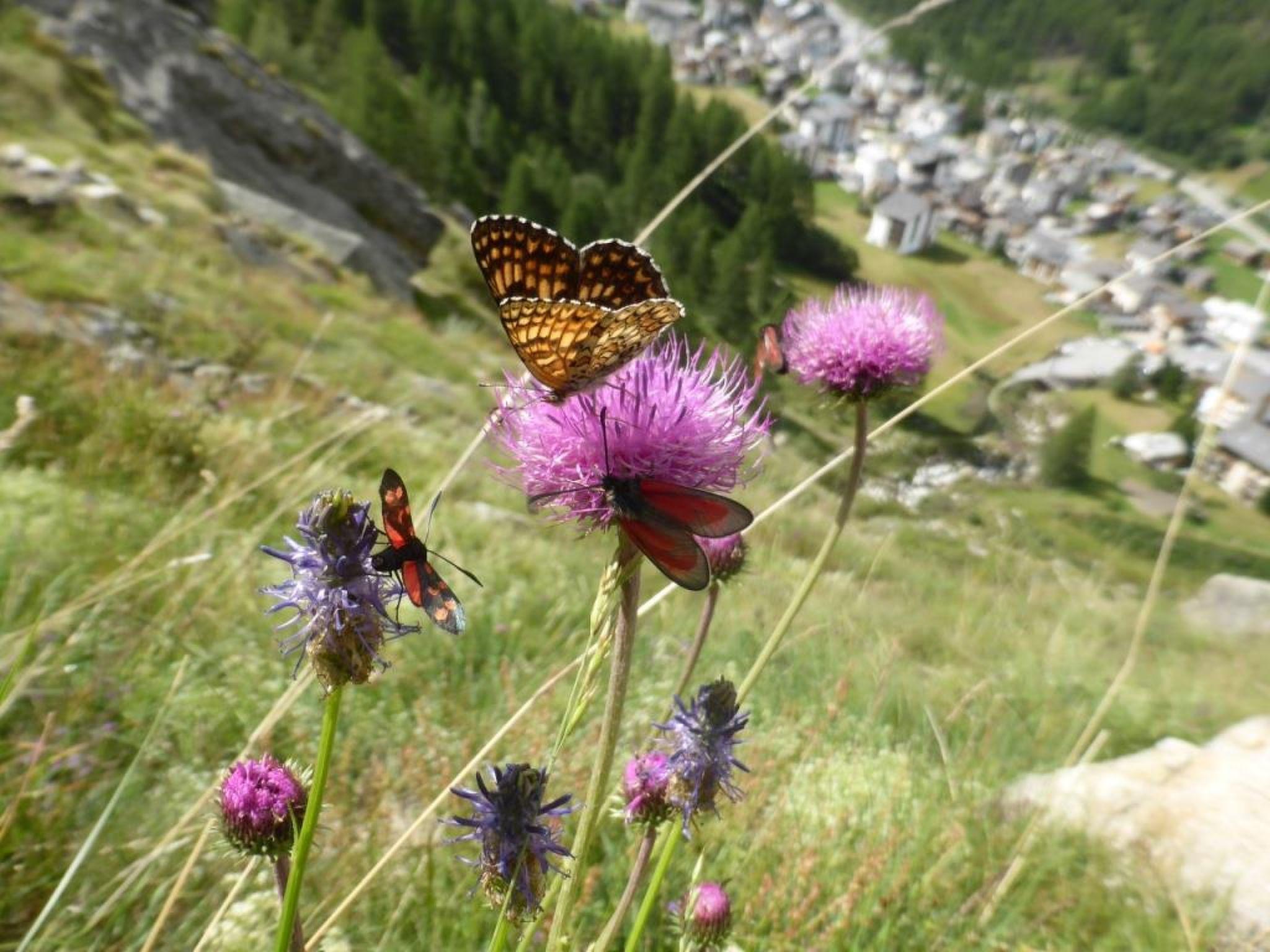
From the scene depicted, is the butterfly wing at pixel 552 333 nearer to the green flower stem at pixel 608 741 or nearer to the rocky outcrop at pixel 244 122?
the green flower stem at pixel 608 741

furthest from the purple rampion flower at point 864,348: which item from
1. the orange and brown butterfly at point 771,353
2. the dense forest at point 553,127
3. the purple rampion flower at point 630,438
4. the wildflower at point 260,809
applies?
the dense forest at point 553,127

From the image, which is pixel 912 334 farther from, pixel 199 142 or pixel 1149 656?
pixel 199 142

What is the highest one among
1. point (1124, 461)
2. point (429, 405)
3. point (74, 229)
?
point (74, 229)

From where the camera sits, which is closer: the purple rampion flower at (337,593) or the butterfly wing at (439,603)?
the purple rampion flower at (337,593)

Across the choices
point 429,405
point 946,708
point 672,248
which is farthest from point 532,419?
point 672,248

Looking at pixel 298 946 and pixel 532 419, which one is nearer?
pixel 298 946

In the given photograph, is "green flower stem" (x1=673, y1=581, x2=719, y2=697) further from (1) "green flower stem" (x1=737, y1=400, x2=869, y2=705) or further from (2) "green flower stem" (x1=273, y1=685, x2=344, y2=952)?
(2) "green flower stem" (x1=273, y1=685, x2=344, y2=952)
